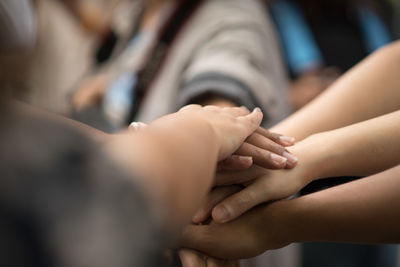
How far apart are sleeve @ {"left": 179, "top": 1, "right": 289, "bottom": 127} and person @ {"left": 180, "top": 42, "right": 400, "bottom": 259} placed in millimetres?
268

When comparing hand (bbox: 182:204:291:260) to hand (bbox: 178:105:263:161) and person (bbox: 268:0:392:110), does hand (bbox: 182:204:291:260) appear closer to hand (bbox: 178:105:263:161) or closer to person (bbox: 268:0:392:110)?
hand (bbox: 178:105:263:161)

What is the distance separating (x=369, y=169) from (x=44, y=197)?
1.18 ft

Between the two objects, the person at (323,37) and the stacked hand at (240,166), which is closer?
the stacked hand at (240,166)

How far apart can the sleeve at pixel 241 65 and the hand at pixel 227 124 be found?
10.9 inches

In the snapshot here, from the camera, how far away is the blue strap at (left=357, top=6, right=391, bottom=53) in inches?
45.1

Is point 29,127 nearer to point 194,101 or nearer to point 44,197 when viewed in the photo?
point 44,197

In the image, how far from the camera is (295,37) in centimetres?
115

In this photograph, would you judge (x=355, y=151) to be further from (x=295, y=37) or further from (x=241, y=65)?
(x=295, y=37)

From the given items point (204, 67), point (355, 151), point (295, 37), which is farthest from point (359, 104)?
point (295, 37)

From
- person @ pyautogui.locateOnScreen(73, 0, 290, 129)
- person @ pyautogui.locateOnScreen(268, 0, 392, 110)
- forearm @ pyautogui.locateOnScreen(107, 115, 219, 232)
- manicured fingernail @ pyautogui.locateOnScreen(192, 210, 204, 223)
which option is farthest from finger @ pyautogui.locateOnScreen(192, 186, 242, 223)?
person @ pyautogui.locateOnScreen(268, 0, 392, 110)

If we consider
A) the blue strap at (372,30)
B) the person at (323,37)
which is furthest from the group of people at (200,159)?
the blue strap at (372,30)

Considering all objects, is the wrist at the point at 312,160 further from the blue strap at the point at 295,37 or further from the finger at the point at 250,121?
the blue strap at the point at 295,37

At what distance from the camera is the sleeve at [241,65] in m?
0.80

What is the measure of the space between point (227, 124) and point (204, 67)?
1.30 feet
